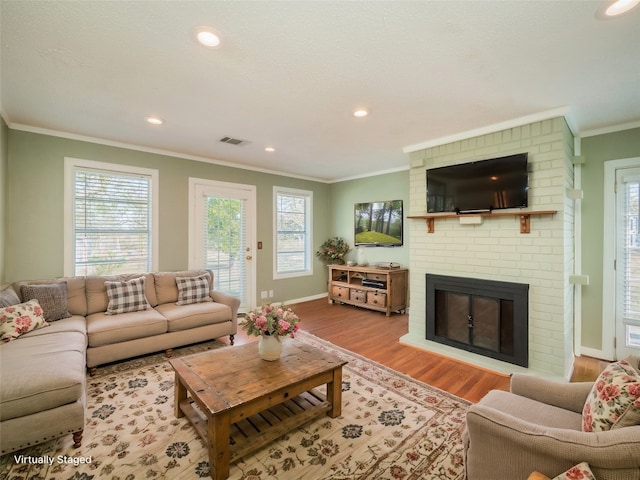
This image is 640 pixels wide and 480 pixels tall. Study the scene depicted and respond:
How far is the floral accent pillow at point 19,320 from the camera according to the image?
93.3 inches

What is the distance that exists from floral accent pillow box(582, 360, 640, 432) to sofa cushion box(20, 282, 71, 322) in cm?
413

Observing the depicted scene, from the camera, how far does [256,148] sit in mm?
4074

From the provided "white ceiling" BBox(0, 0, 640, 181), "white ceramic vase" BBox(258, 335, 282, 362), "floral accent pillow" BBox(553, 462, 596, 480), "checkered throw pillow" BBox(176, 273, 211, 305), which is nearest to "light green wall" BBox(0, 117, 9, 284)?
"white ceiling" BBox(0, 0, 640, 181)

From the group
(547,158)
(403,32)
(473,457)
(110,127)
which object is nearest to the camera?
(473,457)

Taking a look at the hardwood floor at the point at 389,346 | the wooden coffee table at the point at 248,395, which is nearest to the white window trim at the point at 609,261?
the hardwood floor at the point at 389,346

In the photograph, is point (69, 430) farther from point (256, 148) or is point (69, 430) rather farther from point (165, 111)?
point (256, 148)

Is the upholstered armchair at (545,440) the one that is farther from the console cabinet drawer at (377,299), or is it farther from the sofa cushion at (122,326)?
the console cabinet drawer at (377,299)

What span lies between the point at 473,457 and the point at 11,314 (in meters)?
3.48

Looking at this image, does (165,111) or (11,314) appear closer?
(11,314)

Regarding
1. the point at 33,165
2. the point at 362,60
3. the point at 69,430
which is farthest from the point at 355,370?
the point at 33,165

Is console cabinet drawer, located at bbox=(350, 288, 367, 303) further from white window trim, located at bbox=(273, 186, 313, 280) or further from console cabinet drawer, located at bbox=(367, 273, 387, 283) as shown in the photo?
white window trim, located at bbox=(273, 186, 313, 280)

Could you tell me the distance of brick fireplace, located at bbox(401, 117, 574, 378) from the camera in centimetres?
276

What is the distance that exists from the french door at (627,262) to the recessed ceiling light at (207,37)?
158 inches

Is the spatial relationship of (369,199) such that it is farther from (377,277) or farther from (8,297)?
(8,297)
